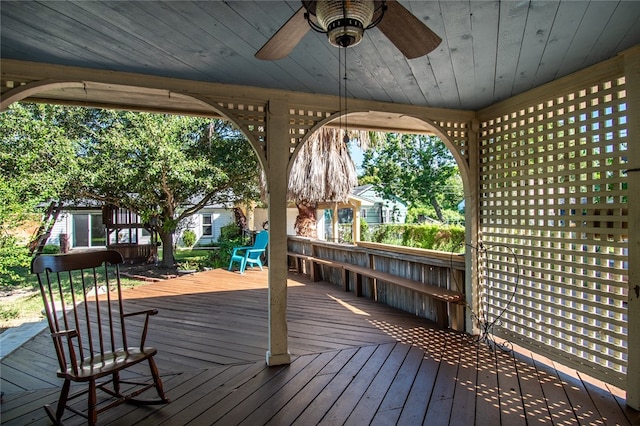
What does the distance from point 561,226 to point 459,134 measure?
4.40ft

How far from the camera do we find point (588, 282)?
2703mm

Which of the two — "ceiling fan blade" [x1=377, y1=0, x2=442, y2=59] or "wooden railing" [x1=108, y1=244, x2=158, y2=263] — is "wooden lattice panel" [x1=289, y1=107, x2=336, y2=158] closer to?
"ceiling fan blade" [x1=377, y1=0, x2=442, y2=59]

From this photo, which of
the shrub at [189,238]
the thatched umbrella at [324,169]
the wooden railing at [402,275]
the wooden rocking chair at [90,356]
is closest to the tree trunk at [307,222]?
the thatched umbrella at [324,169]

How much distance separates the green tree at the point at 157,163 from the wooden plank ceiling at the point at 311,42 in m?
4.72

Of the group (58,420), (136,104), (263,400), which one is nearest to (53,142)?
(136,104)

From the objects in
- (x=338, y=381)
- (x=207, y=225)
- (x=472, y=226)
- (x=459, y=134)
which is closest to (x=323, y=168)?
(x=459, y=134)

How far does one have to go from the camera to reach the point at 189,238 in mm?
14180

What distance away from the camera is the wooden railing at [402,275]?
3916 millimetres

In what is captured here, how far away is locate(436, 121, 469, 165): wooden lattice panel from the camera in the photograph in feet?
12.1

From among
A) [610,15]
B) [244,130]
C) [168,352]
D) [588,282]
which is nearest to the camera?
[610,15]

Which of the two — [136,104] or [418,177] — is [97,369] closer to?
[136,104]

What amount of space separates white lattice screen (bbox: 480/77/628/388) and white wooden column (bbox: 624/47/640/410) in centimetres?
12

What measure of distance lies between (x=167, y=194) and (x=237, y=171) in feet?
5.49

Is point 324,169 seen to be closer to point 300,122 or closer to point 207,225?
point 300,122
